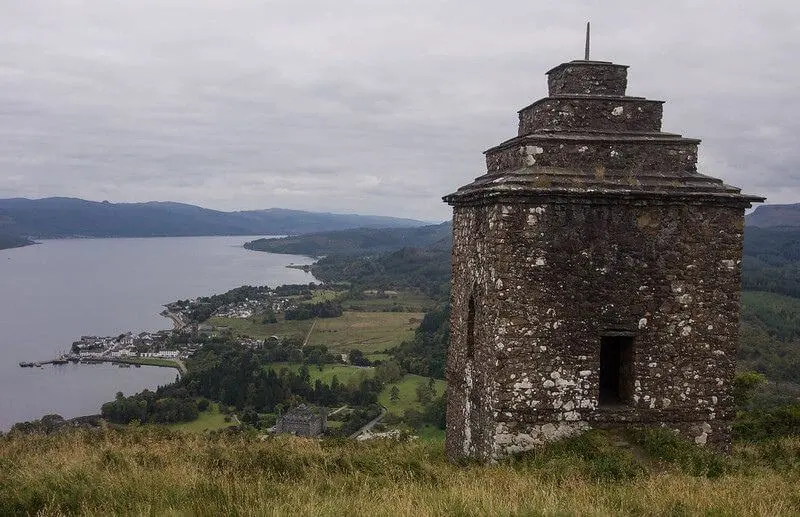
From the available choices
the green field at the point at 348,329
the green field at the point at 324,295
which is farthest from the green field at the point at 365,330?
the green field at the point at 324,295

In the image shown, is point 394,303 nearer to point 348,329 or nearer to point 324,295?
point 324,295

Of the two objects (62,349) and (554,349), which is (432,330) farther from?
(554,349)

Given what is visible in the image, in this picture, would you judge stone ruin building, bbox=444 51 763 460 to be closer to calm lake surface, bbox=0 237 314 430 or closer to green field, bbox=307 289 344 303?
calm lake surface, bbox=0 237 314 430

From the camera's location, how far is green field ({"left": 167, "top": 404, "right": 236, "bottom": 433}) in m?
44.0

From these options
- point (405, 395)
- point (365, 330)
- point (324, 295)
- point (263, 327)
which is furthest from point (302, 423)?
point (324, 295)

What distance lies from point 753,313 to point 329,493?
7611cm

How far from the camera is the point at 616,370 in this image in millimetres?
8289

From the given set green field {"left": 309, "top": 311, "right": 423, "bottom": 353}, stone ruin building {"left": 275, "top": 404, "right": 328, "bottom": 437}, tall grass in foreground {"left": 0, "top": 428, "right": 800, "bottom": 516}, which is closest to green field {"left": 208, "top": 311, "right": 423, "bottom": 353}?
green field {"left": 309, "top": 311, "right": 423, "bottom": 353}

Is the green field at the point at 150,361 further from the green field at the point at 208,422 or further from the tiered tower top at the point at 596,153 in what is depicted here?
the tiered tower top at the point at 596,153

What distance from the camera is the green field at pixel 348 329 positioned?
8112cm

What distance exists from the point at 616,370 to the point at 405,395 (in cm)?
4815

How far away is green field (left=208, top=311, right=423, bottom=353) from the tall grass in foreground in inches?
2704

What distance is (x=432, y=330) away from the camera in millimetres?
81188

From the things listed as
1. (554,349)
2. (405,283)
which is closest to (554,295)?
(554,349)
